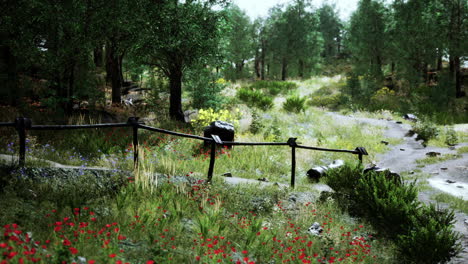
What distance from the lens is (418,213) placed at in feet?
17.0

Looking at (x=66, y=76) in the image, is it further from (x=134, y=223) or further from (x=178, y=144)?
(x=134, y=223)

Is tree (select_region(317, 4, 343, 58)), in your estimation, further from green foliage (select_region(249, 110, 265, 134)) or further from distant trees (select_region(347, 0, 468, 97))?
green foliage (select_region(249, 110, 265, 134))

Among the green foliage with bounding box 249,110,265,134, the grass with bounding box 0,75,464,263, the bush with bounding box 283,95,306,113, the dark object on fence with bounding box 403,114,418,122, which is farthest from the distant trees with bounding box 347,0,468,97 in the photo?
the grass with bounding box 0,75,464,263

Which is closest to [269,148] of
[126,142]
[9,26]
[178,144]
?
[178,144]

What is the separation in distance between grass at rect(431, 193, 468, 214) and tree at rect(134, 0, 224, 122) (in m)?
8.82

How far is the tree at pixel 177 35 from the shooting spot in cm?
1189

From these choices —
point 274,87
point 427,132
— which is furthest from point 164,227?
point 274,87

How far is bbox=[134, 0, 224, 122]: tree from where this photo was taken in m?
11.9

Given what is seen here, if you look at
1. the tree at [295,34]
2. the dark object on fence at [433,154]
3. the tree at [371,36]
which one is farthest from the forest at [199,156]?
the tree at [295,34]

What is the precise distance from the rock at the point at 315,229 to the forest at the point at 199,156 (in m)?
0.03

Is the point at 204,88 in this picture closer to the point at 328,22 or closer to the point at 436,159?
the point at 436,159

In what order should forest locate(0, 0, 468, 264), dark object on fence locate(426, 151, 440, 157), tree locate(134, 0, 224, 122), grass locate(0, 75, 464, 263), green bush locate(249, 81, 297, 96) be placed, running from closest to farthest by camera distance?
grass locate(0, 75, 464, 263)
forest locate(0, 0, 468, 264)
dark object on fence locate(426, 151, 440, 157)
tree locate(134, 0, 224, 122)
green bush locate(249, 81, 297, 96)

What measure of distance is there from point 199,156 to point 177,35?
5.34m

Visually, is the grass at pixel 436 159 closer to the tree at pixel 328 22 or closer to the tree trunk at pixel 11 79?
the tree trunk at pixel 11 79
